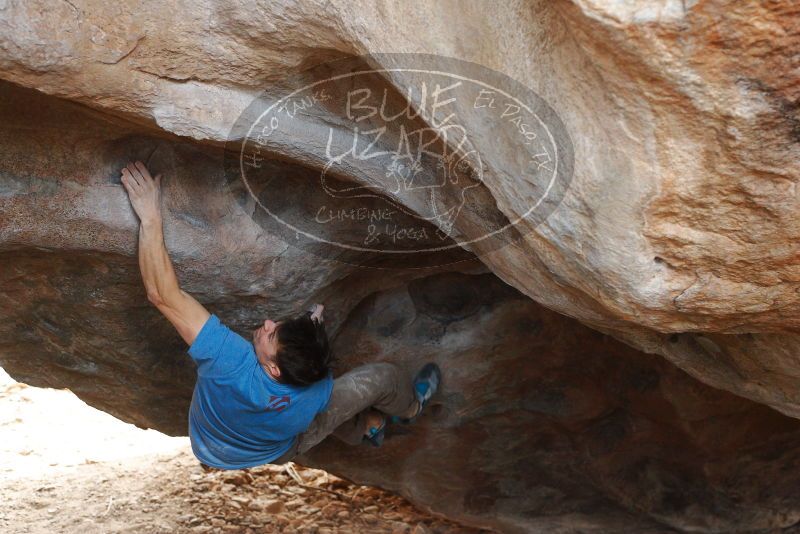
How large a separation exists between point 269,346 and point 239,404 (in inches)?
7.6

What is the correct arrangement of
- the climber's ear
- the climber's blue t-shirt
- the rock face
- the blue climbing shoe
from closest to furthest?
the rock face
the climber's blue t-shirt
the climber's ear
the blue climbing shoe

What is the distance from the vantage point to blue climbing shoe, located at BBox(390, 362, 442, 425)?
3139 mm

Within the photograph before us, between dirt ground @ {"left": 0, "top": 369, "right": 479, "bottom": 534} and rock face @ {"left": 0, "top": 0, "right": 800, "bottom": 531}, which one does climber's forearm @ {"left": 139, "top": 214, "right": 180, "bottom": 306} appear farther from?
dirt ground @ {"left": 0, "top": 369, "right": 479, "bottom": 534}

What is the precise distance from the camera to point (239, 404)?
96.9 inches

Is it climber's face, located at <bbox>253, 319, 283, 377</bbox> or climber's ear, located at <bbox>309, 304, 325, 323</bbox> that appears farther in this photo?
climber's ear, located at <bbox>309, 304, 325, 323</bbox>

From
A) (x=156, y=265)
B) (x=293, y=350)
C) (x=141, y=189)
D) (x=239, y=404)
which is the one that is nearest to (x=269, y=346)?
(x=293, y=350)

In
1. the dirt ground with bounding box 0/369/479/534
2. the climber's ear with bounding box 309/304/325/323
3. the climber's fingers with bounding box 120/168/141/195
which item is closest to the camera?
the climber's fingers with bounding box 120/168/141/195

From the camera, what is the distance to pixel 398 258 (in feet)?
9.03

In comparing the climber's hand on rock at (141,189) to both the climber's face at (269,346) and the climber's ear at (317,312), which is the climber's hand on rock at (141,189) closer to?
the climber's face at (269,346)

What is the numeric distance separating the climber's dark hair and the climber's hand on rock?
472 mm

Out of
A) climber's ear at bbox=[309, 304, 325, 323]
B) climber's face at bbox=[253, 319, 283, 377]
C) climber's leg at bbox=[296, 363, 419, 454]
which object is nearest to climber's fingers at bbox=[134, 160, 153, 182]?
climber's face at bbox=[253, 319, 283, 377]

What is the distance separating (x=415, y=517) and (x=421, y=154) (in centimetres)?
239

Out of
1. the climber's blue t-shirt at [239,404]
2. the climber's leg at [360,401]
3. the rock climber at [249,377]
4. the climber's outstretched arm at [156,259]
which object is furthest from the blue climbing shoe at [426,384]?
the climber's outstretched arm at [156,259]

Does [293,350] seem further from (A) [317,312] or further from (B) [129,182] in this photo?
(B) [129,182]
